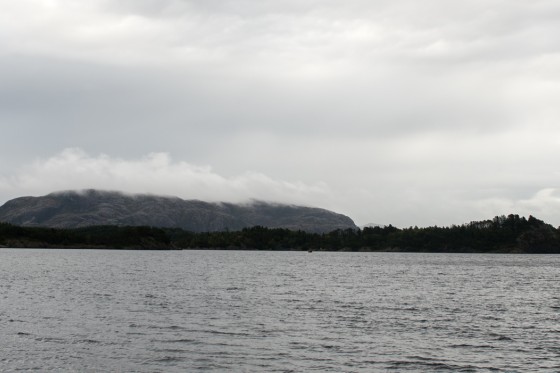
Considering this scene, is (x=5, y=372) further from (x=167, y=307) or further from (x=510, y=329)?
(x=510, y=329)

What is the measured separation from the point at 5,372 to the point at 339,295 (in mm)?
63823

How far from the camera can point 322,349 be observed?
4856cm

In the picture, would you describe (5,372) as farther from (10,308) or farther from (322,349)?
(10,308)

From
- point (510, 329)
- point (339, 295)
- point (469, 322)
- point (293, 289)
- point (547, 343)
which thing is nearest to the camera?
point (547, 343)

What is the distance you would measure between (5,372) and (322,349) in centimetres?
2305

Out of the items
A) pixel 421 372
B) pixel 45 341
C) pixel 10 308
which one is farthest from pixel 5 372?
pixel 10 308

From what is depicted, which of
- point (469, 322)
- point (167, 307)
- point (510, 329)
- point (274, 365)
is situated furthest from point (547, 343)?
point (167, 307)

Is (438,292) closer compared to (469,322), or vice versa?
(469,322)

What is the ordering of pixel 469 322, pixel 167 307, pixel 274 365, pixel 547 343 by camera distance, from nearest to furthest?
pixel 274 365, pixel 547 343, pixel 469 322, pixel 167 307

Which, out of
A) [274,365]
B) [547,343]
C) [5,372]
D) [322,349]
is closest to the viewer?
[5,372]

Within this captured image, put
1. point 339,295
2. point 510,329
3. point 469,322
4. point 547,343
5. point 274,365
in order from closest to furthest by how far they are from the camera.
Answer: point 274,365 → point 547,343 → point 510,329 → point 469,322 → point 339,295

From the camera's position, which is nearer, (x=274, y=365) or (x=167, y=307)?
(x=274, y=365)

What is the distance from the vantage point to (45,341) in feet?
164

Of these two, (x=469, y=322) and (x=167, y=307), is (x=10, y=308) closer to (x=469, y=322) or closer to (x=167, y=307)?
(x=167, y=307)
